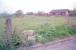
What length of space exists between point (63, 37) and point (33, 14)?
386mm

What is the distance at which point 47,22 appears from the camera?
7.74ft

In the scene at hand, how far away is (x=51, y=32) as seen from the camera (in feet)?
7.75

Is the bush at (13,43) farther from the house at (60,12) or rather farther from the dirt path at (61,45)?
the house at (60,12)

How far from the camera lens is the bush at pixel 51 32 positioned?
236cm

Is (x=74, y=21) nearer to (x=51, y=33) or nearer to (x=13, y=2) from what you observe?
(x=51, y=33)

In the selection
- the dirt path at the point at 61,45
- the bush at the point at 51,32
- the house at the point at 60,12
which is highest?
the house at the point at 60,12

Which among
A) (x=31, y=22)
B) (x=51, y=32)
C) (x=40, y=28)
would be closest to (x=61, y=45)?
(x=51, y=32)

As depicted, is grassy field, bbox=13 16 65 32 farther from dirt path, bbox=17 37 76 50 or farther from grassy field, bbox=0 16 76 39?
dirt path, bbox=17 37 76 50

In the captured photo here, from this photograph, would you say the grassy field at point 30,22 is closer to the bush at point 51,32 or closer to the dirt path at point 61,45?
the bush at point 51,32

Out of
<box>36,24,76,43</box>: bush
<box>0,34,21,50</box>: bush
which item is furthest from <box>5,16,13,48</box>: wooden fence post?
<box>36,24,76,43</box>: bush

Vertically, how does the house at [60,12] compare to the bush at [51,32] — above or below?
above

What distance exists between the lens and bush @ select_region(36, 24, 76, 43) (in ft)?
7.73

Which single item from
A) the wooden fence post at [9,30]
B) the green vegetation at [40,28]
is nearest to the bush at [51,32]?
the green vegetation at [40,28]

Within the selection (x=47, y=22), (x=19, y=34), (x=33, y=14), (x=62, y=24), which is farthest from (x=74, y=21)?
(x=19, y=34)
